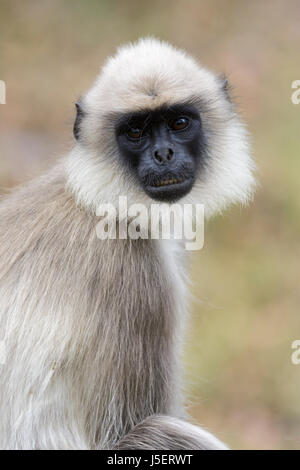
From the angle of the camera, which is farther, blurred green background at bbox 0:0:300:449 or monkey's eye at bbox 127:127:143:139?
blurred green background at bbox 0:0:300:449

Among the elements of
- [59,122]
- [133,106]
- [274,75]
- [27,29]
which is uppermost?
[27,29]

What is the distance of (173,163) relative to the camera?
157 inches

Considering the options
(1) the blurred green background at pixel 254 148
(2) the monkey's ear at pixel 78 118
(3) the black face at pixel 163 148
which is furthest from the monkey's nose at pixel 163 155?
(1) the blurred green background at pixel 254 148

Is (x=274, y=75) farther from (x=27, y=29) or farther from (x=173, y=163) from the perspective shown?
(x=173, y=163)

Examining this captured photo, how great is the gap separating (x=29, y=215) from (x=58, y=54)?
7.38 metres

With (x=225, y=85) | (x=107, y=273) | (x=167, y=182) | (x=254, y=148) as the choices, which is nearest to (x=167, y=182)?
(x=167, y=182)

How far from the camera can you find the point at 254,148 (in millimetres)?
9289

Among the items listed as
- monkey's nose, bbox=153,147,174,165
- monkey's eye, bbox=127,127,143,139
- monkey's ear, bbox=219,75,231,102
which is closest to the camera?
monkey's nose, bbox=153,147,174,165

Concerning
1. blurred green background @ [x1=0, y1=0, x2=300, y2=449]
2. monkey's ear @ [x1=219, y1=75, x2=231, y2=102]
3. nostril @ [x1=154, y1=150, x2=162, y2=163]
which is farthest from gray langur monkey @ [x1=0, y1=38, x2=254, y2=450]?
blurred green background @ [x1=0, y1=0, x2=300, y2=449]

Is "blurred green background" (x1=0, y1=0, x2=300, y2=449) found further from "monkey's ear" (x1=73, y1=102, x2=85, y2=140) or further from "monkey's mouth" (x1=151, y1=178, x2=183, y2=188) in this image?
"monkey's mouth" (x1=151, y1=178, x2=183, y2=188)

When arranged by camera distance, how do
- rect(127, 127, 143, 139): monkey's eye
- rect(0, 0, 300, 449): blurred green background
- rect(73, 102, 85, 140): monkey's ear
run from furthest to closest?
rect(0, 0, 300, 449): blurred green background < rect(73, 102, 85, 140): monkey's ear < rect(127, 127, 143, 139): monkey's eye

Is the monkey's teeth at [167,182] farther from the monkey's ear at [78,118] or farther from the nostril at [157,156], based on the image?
the monkey's ear at [78,118]

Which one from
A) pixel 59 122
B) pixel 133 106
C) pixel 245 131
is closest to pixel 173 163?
pixel 133 106

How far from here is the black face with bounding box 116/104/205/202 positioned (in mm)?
3979
